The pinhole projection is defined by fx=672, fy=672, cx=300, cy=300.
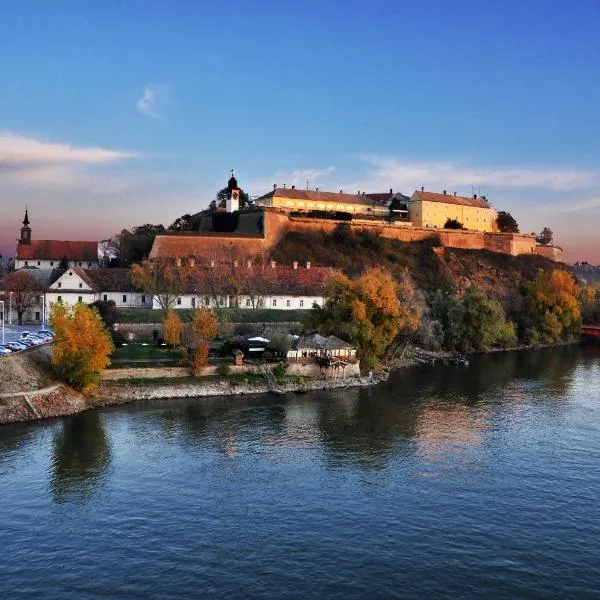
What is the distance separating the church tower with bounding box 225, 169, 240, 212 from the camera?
6676 cm

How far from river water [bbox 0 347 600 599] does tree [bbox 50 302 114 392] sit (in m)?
2.20

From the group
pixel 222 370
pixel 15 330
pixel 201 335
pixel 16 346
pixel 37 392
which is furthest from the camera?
pixel 15 330

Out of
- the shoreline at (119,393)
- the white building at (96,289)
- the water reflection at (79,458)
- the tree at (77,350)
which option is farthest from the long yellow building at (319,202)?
the water reflection at (79,458)

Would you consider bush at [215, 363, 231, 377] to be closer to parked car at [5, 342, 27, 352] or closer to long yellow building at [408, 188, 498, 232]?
parked car at [5, 342, 27, 352]

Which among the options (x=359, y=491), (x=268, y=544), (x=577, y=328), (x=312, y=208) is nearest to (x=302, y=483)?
(x=359, y=491)

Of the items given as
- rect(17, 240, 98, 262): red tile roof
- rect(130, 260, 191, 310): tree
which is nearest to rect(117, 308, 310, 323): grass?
rect(130, 260, 191, 310): tree

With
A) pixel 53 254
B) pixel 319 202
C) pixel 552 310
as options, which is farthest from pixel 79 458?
→ pixel 319 202

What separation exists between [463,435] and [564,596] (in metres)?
11.7

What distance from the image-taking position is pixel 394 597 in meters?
13.9

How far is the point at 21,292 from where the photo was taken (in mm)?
43719

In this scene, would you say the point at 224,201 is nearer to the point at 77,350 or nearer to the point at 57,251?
the point at 57,251

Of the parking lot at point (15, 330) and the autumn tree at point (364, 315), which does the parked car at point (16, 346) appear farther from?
the autumn tree at point (364, 315)

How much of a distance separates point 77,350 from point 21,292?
1720 cm

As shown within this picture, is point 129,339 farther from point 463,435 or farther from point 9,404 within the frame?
point 463,435
